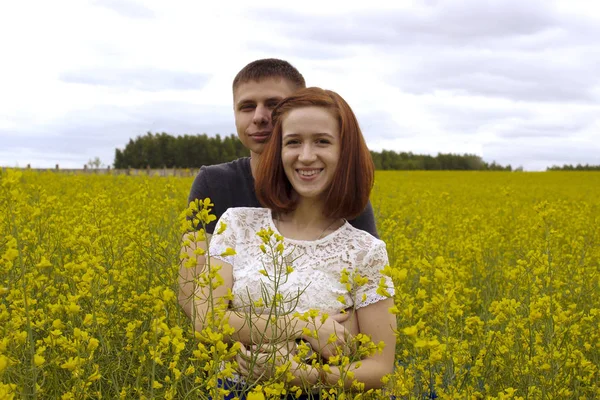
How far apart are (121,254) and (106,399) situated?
1111 millimetres

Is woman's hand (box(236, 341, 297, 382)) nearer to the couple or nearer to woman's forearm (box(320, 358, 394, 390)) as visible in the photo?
the couple

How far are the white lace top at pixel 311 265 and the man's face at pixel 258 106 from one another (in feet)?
2.36

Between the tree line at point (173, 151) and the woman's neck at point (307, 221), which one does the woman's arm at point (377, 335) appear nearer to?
the woman's neck at point (307, 221)

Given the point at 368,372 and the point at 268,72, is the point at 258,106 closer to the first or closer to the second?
the point at 268,72

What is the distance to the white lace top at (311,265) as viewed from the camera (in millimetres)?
Result: 2207

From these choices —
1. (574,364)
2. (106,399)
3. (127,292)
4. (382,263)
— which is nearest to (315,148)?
(382,263)

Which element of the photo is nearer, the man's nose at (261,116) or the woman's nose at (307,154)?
the woman's nose at (307,154)

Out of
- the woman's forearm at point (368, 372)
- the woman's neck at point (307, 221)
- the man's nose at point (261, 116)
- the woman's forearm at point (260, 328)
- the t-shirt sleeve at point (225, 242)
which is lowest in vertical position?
the woman's forearm at point (368, 372)

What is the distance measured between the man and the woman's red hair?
0.48 metres

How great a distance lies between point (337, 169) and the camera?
2.38 m

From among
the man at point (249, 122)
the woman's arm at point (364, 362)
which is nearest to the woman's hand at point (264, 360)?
the woman's arm at point (364, 362)

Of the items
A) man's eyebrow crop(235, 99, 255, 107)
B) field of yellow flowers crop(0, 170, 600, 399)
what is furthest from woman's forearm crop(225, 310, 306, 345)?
man's eyebrow crop(235, 99, 255, 107)

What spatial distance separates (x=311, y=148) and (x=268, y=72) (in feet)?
2.85

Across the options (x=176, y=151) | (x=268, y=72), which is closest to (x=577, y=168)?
(x=176, y=151)
